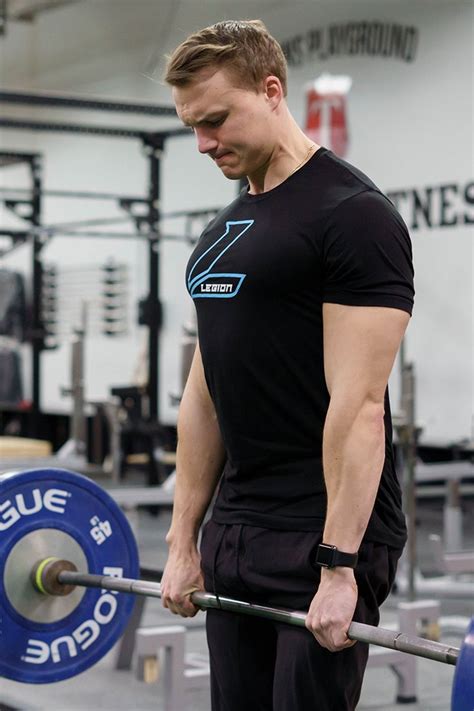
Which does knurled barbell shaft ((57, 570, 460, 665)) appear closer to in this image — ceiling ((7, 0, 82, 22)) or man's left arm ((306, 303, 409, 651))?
man's left arm ((306, 303, 409, 651))

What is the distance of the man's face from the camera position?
1.55 m

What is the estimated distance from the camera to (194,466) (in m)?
1.77

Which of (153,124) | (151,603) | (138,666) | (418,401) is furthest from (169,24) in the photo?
(138,666)

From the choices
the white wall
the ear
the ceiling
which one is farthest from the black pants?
the ceiling

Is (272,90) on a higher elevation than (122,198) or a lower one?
lower

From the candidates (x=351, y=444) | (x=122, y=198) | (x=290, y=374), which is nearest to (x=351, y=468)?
(x=351, y=444)

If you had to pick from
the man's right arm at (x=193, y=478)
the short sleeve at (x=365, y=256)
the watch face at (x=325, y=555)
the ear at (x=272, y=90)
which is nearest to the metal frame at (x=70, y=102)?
the man's right arm at (x=193, y=478)

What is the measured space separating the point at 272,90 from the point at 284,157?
9cm

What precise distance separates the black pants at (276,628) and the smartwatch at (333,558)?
39 millimetres

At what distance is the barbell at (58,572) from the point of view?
84.4 inches

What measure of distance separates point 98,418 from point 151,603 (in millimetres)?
1840

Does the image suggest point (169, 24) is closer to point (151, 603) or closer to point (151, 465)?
point (151, 465)

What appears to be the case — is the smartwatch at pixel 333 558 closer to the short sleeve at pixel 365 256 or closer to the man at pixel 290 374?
the man at pixel 290 374

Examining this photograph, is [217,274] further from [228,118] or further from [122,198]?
[122,198]
